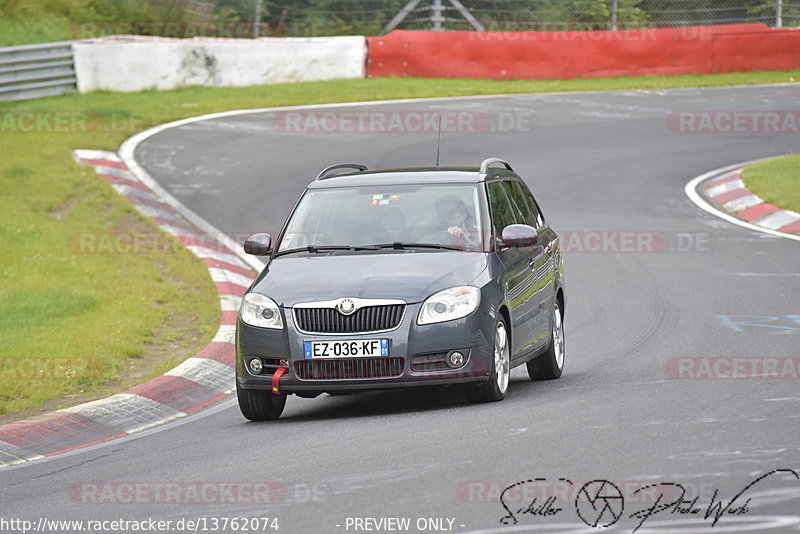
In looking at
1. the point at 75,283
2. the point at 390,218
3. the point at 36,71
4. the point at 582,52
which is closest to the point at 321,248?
the point at 390,218

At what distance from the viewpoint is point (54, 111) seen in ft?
77.5

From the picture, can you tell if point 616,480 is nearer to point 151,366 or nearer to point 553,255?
point 553,255

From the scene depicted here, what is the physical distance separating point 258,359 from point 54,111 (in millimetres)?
16528

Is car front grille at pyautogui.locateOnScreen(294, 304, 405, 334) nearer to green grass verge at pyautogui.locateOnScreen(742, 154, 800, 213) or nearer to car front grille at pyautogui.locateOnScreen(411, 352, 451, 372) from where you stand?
car front grille at pyautogui.locateOnScreen(411, 352, 451, 372)

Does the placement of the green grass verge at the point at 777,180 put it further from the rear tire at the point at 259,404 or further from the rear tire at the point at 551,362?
the rear tire at the point at 259,404

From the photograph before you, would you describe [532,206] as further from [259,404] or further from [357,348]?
[259,404]

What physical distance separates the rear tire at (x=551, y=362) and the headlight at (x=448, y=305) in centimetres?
193

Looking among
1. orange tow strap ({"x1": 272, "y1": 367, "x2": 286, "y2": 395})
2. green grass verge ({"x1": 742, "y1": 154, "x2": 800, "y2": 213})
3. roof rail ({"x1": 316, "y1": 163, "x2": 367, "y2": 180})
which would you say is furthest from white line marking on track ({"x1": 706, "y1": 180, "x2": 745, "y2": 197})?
orange tow strap ({"x1": 272, "y1": 367, "x2": 286, "y2": 395})

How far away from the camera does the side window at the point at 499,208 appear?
9.27 metres

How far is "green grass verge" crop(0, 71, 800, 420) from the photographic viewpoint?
10352mm

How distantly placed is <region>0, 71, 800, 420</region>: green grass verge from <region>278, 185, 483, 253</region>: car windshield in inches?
85.5

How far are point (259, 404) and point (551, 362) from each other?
101 inches

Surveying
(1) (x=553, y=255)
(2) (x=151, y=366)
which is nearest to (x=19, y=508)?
(2) (x=151, y=366)

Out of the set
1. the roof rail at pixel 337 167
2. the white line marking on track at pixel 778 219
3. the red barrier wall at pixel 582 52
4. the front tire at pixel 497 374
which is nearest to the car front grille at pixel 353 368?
the front tire at pixel 497 374
